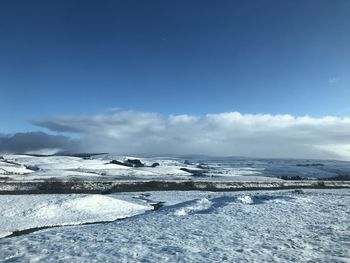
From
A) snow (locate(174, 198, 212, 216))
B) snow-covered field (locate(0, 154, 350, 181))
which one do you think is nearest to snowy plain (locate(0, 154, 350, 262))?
snow (locate(174, 198, 212, 216))

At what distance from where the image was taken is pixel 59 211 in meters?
31.2

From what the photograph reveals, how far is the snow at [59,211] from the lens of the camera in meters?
27.4

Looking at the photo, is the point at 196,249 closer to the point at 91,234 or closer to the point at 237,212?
the point at 91,234

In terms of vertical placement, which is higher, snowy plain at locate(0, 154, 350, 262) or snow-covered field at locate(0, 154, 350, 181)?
snow-covered field at locate(0, 154, 350, 181)

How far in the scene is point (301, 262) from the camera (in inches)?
534

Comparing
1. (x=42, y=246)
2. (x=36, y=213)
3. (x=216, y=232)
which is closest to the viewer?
(x=42, y=246)

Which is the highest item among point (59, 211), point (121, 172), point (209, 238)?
point (121, 172)

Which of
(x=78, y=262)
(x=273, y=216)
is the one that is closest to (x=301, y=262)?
(x=78, y=262)

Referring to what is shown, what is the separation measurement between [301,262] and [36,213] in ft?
71.7

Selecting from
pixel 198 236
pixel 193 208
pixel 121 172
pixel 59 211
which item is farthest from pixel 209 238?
pixel 121 172

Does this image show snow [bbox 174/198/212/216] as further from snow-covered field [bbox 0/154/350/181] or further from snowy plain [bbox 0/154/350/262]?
snow-covered field [bbox 0/154/350/181]

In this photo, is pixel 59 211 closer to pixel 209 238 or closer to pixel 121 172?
pixel 209 238

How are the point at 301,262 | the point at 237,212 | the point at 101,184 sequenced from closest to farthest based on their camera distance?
the point at 301,262 < the point at 237,212 < the point at 101,184

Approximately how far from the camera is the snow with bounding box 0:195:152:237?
27.4m
